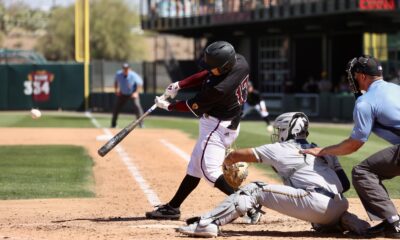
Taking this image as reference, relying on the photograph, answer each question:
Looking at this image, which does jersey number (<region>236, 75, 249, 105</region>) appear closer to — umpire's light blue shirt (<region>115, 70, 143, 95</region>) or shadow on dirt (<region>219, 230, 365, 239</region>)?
shadow on dirt (<region>219, 230, 365, 239</region>)

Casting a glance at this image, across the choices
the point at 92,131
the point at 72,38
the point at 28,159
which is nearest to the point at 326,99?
the point at 92,131

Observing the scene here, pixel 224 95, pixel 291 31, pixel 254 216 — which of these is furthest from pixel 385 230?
pixel 291 31

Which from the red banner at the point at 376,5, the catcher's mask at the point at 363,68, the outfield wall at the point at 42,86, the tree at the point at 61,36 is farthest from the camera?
the tree at the point at 61,36

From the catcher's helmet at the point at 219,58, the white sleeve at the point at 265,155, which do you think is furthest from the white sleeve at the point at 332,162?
the catcher's helmet at the point at 219,58

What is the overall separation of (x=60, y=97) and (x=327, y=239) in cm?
3282

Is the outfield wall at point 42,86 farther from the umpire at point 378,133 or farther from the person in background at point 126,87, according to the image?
the umpire at point 378,133

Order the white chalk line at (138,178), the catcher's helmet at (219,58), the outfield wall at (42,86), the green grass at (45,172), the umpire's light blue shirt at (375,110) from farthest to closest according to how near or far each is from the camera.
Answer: the outfield wall at (42,86), the green grass at (45,172), the white chalk line at (138,178), the catcher's helmet at (219,58), the umpire's light blue shirt at (375,110)

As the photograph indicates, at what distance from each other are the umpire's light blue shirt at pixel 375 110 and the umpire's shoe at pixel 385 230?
79 centimetres

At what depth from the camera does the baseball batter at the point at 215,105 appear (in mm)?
7852

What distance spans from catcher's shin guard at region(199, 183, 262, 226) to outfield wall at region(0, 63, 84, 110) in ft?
105

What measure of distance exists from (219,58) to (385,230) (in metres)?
2.22

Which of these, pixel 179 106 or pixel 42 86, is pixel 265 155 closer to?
pixel 179 106

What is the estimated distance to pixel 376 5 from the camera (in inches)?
1182

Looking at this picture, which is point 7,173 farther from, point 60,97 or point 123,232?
point 60,97
